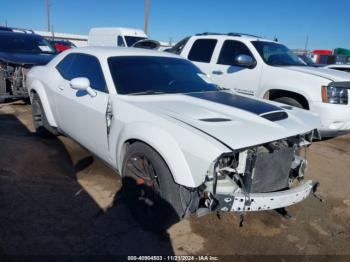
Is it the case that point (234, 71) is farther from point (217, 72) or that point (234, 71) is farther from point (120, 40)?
point (120, 40)

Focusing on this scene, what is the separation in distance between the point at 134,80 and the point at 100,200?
136 cm

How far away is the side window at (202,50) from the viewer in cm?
691

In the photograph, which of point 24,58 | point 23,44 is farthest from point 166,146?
point 23,44

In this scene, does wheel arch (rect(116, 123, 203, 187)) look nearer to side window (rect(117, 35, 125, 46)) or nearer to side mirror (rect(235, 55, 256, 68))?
side mirror (rect(235, 55, 256, 68))

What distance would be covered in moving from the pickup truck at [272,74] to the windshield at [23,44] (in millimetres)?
3585

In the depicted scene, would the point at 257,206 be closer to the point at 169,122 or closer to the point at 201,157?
the point at 201,157

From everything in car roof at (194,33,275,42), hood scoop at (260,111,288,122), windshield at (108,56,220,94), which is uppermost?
car roof at (194,33,275,42)

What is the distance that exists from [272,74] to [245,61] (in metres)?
0.57

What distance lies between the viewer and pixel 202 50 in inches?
278

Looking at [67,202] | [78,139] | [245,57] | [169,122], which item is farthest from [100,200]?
[245,57]

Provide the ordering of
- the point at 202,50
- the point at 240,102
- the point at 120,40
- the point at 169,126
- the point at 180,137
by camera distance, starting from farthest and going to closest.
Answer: the point at 120,40, the point at 202,50, the point at 240,102, the point at 169,126, the point at 180,137

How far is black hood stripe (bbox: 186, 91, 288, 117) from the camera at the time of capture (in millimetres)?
3110

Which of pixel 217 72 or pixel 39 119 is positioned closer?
pixel 39 119

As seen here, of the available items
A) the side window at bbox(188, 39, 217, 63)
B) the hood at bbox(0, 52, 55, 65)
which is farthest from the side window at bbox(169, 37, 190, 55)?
the hood at bbox(0, 52, 55, 65)
